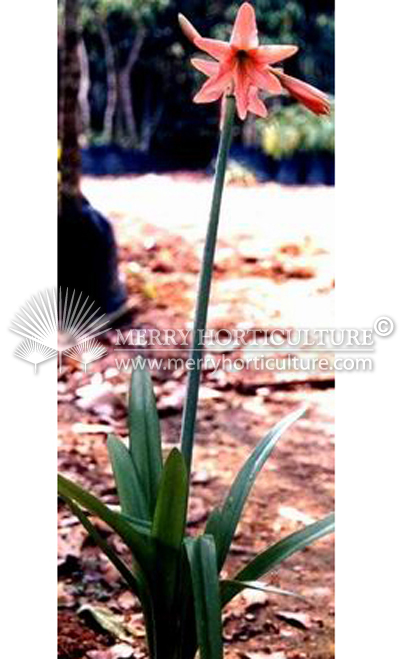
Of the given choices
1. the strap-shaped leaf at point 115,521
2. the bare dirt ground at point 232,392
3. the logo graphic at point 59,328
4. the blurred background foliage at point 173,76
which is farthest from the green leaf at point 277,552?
the blurred background foliage at point 173,76

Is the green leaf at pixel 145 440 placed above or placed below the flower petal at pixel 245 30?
below

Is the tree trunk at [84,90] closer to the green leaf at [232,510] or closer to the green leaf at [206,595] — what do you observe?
the green leaf at [232,510]

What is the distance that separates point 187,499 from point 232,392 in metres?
0.62

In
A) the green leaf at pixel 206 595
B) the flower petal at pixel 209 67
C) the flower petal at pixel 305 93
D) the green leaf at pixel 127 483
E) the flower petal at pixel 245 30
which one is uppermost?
the flower petal at pixel 245 30

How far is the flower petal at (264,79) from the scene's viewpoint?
104cm

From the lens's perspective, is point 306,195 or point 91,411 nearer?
point 306,195

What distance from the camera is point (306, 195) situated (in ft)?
4.89

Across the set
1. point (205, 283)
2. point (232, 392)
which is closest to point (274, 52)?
point (205, 283)

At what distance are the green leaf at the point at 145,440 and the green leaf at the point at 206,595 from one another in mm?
132
